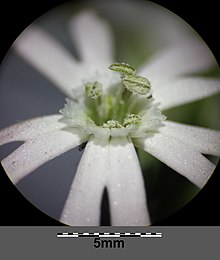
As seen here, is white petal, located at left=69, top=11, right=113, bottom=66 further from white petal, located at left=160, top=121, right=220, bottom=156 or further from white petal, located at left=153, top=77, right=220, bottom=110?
white petal, located at left=160, top=121, right=220, bottom=156

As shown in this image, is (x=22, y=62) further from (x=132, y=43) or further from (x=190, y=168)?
(x=190, y=168)

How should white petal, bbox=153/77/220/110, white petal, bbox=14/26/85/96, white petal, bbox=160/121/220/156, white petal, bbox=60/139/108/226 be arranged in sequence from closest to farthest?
white petal, bbox=60/139/108/226, white petal, bbox=160/121/220/156, white petal, bbox=153/77/220/110, white petal, bbox=14/26/85/96

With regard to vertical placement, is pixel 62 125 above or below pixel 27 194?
above

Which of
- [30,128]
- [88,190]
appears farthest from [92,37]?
[88,190]

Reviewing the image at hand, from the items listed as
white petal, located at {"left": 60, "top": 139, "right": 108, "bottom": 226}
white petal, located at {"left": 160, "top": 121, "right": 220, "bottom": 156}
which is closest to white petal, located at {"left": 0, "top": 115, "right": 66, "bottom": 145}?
white petal, located at {"left": 60, "top": 139, "right": 108, "bottom": 226}

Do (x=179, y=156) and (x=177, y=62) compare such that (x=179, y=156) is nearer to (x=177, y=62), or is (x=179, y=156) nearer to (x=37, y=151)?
(x=37, y=151)

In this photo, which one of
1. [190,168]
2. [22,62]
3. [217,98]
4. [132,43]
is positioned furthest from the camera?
[132,43]
